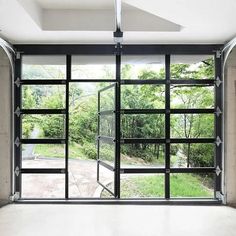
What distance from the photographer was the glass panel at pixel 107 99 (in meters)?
4.60

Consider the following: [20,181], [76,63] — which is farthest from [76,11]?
[20,181]

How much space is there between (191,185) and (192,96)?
1416mm

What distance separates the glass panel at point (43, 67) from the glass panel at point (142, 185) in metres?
1.95

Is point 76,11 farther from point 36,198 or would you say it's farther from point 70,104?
point 36,198

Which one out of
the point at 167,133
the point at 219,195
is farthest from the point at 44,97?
the point at 219,195

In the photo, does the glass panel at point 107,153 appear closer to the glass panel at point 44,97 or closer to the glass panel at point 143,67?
the glass panel at point 44,97

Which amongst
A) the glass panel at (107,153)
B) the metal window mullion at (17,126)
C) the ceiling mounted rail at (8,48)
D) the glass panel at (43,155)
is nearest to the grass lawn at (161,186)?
the glass panel at (107,153)

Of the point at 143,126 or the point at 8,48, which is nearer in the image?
the point at 8,48

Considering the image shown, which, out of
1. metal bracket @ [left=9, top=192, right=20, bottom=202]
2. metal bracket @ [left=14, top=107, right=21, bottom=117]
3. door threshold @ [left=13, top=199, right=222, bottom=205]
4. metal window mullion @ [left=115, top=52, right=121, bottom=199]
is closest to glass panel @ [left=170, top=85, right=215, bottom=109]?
metal window mullion @ [left=115, top=52, right=121, bottom=199]

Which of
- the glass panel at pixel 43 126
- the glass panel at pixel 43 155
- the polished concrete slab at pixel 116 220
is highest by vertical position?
the glass panel at pixel 43 126

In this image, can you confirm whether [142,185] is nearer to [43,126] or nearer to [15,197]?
[43,126]

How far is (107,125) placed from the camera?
183 inches

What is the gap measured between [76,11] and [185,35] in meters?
1.56

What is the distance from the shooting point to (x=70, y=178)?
15.3ft
